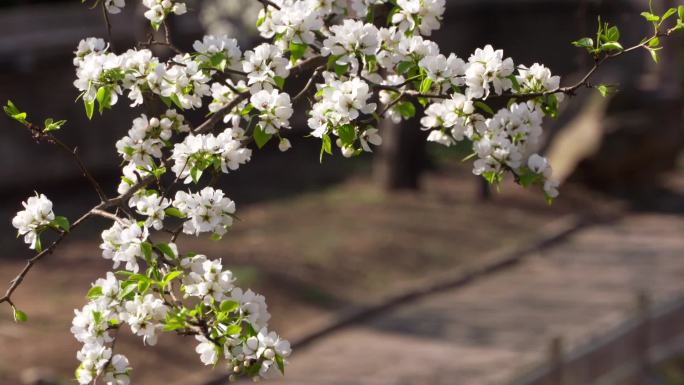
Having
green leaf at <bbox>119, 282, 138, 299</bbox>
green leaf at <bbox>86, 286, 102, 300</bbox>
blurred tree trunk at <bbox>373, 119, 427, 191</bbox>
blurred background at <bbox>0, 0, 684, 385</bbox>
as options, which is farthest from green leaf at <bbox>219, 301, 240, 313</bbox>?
blurred tree trunk at <bbox>373, 119, 427, 191</bbox>

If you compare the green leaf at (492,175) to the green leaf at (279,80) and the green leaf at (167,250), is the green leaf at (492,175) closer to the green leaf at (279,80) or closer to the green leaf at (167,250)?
the green leaf at (279,80)

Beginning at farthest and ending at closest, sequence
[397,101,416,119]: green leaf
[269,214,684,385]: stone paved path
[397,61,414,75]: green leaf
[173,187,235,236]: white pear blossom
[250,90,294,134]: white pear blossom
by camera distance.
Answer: [269,214,684,385]: stone paved path → [397,101,416,119]: green leaf → [397,61,414,75]: green leaf → [250,90,294,134]: white pear blossom → [173,187,235,236]: white pear blossom

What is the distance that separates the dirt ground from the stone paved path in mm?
532

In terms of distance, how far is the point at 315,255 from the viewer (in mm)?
13820

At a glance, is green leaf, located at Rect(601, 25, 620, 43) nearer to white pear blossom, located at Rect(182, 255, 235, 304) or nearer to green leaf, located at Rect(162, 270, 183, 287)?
white pear blossom, located at Rect(182, 255, 235, 304)

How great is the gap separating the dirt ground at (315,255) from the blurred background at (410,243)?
31 millimetres

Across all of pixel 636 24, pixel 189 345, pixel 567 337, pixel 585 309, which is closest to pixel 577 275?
pixel 585 309

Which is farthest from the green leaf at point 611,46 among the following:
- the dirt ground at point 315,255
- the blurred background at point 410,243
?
the dirt ground at point 315,255

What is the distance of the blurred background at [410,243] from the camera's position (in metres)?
10.7

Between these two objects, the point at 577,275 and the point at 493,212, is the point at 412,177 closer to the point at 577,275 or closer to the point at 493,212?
the point at 493,212

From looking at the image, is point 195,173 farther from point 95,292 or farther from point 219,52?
point 219,52

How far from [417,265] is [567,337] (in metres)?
2.46

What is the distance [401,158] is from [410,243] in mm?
2829

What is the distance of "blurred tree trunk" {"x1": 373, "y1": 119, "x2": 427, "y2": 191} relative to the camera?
17.2 meters
